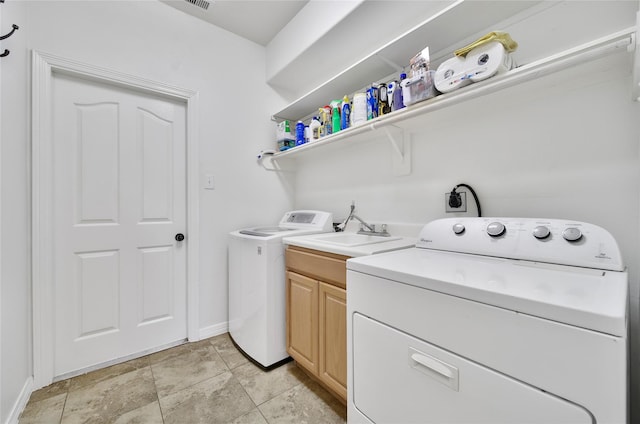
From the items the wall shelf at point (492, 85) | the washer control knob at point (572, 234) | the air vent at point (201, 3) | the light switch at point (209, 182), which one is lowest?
the washer control knob at point (572, 234)

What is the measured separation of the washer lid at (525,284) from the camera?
1.64ft

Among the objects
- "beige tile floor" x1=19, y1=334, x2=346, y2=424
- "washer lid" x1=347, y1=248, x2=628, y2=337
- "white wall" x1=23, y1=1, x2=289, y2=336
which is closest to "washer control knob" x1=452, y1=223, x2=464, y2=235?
"washer lid" x1=347, y1=248, x2=628, y2=337

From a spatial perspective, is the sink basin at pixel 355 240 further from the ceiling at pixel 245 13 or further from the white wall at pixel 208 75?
the ceiling at pixel 245 13

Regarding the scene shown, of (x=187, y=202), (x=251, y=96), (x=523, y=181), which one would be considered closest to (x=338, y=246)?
(x=523, y=181)

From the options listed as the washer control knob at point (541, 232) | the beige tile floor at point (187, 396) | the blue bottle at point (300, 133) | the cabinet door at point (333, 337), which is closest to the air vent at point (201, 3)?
the blue bottle at point (300, 133)

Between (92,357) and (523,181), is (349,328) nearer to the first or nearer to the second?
(523,181)

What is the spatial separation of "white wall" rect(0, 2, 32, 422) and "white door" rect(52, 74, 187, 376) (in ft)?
0.53

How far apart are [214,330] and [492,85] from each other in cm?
243

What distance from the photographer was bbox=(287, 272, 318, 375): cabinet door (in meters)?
1.41

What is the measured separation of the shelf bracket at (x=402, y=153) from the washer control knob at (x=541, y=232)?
0.79 metres

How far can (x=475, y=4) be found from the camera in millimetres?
1119

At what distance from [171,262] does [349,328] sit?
1615 millimetres

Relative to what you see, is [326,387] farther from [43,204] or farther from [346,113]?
[43,204]

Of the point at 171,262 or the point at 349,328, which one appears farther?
the point at 171,262
